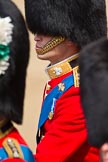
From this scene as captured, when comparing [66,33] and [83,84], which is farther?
[66,33]

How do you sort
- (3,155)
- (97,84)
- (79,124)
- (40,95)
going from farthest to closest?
(40,95) → (79,124) → (3,155) → (97,84)

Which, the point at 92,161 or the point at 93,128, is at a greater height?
the point at 93,128

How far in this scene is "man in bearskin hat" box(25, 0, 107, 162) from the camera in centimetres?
246

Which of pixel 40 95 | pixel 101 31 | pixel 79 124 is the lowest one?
pixel 40 95

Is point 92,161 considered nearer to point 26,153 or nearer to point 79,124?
point 79,124

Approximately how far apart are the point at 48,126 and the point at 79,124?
6.8 inches

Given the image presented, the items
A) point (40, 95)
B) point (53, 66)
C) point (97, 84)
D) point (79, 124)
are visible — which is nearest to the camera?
point (97, 84)

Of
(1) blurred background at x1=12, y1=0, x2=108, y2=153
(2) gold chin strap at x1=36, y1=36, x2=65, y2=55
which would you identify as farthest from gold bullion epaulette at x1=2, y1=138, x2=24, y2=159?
(1) blurred background at x1=12, y1=0, x2=108, y2=153

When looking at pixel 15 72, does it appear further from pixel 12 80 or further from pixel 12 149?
pixel 12 149

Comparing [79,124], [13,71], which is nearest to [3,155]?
[13,71]

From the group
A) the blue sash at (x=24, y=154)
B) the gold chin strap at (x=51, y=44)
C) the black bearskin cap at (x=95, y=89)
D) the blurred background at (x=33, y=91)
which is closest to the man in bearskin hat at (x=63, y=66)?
the gold chin strap at (x=51, y=44)

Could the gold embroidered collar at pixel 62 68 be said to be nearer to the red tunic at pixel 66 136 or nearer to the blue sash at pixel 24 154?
the red tunic at pixel 66 136

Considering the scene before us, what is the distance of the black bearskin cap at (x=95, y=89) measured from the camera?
192cm

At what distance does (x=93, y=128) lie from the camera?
198cm
